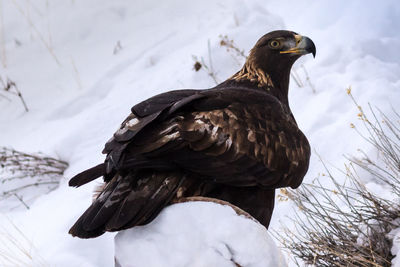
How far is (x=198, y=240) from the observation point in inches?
104

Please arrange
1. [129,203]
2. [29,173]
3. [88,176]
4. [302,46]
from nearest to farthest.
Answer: [129,203] < [88,176] < [302,46] < [29,173]

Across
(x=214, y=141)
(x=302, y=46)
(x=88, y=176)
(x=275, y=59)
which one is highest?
(x=302, y=46)

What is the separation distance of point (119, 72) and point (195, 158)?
4.25m

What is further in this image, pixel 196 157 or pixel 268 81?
pixel 268 81

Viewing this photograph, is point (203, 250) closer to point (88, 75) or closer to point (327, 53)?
point (327, 53)

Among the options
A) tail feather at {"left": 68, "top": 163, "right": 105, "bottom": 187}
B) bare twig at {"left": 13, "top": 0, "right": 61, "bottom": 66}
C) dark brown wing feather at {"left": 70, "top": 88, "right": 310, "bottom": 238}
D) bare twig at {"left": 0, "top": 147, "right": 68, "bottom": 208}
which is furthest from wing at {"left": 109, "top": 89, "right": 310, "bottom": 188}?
bare twig at {"left": 13, "top": 0, "right": 61, "bottom": 66}

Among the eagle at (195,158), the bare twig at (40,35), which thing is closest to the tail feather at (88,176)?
the eagle at (195,158)

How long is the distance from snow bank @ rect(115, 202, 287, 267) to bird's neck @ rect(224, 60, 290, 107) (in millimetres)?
1013

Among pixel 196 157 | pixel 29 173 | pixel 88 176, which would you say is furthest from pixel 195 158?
pixel 29 173

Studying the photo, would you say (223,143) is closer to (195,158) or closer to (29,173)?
(195,158)

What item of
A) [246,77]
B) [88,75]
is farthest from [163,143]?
[88,75]

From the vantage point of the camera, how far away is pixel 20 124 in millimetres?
6387

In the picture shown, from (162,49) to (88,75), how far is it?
924 millimetres

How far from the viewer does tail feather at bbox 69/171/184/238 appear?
2582 millimetres
